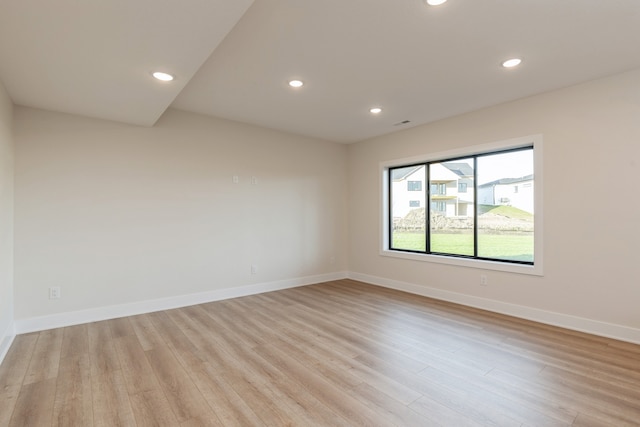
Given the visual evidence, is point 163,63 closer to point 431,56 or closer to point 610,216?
point 431,56

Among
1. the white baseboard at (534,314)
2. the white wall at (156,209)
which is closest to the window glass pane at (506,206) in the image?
the white baseboard at (534,314)

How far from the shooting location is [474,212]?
14.1ft

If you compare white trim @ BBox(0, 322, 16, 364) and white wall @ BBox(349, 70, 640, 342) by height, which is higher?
white wall @ BBox(349, 70, 640, 342)

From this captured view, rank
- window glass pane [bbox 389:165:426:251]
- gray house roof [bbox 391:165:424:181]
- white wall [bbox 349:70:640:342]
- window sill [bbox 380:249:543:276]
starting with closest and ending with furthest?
white wall [bbox 349:70:640:342], window sill [bbox 380:249:543:276], window glass pane [bbox 389:165:426:251], gray house roof [bbox 391:165:424:181]

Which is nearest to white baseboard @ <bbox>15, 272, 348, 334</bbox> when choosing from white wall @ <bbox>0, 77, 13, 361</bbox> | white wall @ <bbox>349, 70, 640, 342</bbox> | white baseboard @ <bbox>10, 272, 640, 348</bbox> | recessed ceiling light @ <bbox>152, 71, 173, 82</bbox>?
white baseboard @ <bbox>10, 272, 640, 348</bbox>

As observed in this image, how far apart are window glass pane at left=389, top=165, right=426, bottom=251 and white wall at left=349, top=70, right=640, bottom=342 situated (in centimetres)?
95

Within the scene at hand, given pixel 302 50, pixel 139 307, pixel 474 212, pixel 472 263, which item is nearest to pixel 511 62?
pixel 302 50

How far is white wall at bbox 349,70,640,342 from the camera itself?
299 centimetres

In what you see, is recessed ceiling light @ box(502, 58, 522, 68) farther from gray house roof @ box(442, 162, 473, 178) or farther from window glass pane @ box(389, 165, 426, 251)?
window glass pane @ box(389, 165, 426, 251)

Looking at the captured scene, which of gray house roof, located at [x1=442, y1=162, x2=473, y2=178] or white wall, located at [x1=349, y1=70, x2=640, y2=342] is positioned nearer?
white wall, located at [x1=349, y1=70, x2=640, y2=342]

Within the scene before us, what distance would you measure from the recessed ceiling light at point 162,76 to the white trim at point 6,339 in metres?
2.65

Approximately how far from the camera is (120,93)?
118 inches

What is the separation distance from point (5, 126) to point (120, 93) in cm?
106

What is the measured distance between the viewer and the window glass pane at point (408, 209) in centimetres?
505
